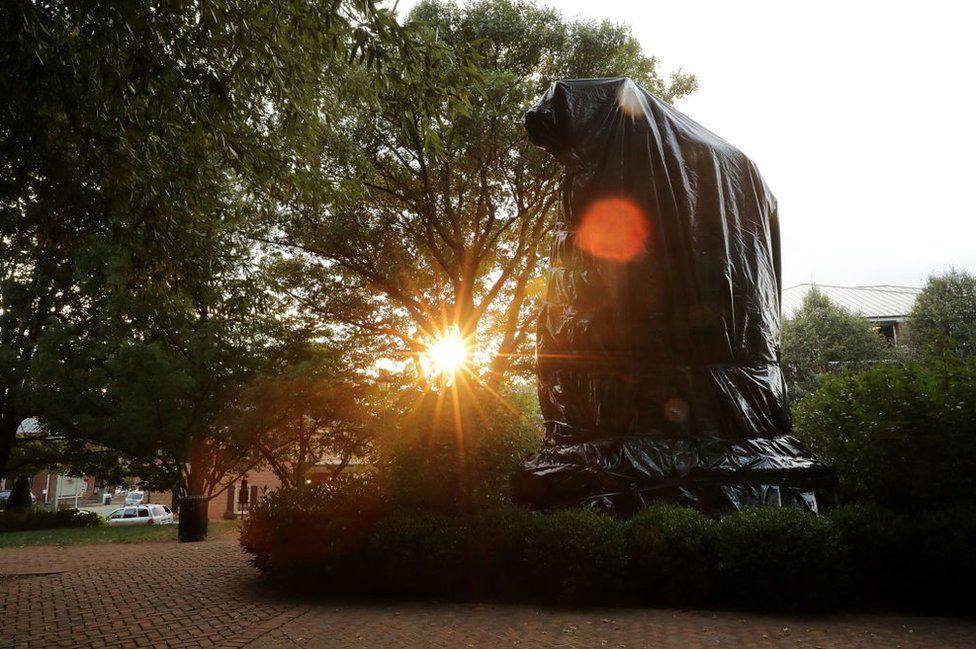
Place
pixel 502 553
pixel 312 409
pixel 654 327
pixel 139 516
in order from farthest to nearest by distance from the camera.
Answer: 1. pixel 139 516
2. pixel 312 409
3. pixel 654 327
4. pixel 502 553

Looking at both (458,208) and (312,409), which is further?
(312,409)

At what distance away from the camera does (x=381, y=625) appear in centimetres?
550

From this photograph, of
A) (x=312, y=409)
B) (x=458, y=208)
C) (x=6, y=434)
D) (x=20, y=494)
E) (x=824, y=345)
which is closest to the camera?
(x=458, y=208)

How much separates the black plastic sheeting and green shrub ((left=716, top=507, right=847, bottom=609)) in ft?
2.96

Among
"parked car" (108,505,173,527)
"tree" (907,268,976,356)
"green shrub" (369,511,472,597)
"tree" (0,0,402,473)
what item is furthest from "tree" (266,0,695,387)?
"tree" (907,268,976,356)

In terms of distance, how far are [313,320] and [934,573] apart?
16.6 metres

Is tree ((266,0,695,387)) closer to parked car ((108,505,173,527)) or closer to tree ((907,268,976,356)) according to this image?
parked car ((108,505,173,527))

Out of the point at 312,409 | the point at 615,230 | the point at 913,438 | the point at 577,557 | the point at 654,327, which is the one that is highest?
the point at 615,230

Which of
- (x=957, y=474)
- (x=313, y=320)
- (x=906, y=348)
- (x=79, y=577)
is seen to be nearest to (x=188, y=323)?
(x=313, y=320)

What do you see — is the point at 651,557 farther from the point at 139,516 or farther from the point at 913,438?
the point at 139,516

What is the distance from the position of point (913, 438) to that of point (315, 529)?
20.3 ft

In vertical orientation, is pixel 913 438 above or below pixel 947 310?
below

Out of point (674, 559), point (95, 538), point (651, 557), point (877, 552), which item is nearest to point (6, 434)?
point (95, 538)

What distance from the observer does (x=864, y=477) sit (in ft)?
22.5
